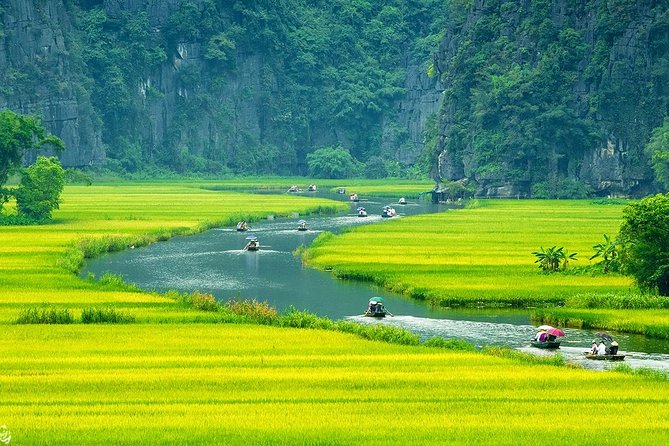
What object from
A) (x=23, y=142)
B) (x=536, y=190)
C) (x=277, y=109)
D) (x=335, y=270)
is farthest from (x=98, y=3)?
(x=335, y=270)

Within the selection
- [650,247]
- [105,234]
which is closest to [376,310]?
[650,247]

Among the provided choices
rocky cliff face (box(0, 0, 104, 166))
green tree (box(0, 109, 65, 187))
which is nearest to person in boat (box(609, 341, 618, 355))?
green tree (box(0, 109, 65, 187))

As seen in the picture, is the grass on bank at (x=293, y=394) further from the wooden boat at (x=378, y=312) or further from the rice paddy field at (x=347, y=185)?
the rice paddy field at (x=347, y=185)

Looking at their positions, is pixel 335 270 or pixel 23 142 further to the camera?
pixel 23 142

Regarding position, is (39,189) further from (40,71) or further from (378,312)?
(40,71)

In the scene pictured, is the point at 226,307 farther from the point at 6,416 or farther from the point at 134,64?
the point at 134,64

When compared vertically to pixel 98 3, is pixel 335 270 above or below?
below
